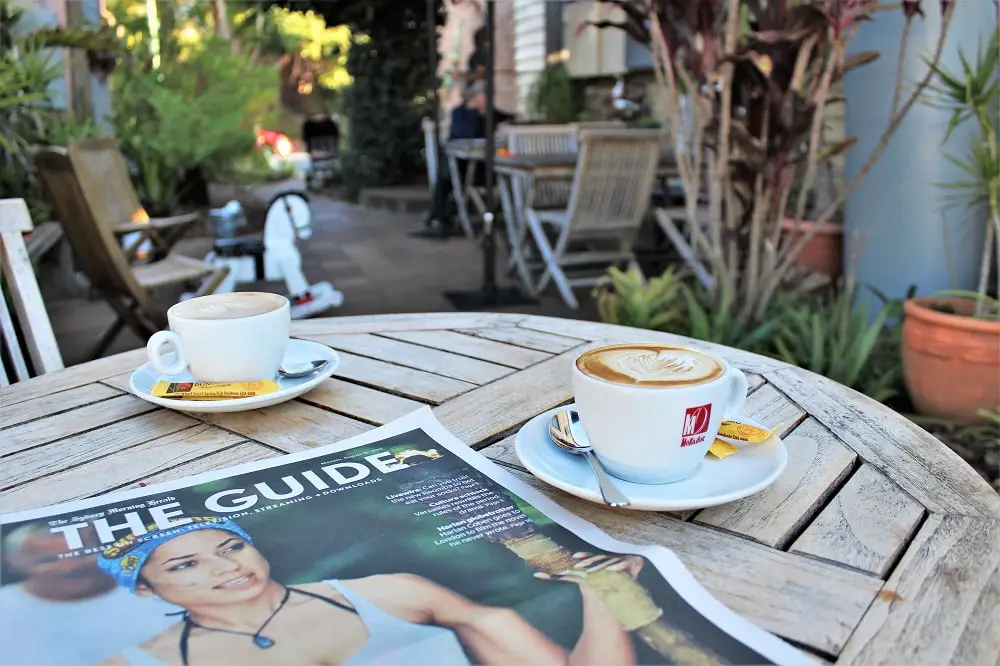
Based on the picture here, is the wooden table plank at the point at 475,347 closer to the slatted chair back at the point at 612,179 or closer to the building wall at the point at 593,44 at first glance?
the slatted chair back at the point at 612,179

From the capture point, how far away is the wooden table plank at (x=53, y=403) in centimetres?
85

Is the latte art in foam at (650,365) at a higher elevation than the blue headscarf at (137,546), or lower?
higher

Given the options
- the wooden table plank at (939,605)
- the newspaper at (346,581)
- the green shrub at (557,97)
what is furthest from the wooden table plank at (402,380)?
the green shrub at (557,97)

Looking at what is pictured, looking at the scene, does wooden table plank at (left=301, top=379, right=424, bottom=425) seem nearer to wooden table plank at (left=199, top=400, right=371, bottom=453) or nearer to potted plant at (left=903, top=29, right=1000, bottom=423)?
wooden table plank at (left=199, top=400, right=371, bottom=453)

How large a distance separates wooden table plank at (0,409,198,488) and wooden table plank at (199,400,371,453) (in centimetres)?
4

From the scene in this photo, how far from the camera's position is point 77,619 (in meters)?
0.49

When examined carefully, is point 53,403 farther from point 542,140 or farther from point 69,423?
point 542,140

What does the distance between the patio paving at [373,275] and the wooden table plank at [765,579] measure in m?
2.88

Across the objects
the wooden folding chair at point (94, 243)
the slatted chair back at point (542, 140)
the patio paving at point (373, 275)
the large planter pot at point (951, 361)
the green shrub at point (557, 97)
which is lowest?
the patio paving at point (373, 275)

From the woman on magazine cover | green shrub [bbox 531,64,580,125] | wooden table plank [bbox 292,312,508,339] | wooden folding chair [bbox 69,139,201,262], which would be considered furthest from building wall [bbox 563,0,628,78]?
the woman on magazine cover

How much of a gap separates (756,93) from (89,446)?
7.00ft

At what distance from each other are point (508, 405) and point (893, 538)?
401 mm

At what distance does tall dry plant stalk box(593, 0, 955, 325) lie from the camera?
208 cm

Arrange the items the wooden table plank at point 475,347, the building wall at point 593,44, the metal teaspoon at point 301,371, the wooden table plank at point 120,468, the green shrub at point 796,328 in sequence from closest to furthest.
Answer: the wooden table plank at point 120,468 < the metal teaspoon at point 301,371 < the wooden table plank at point 475,347 < the green shrub at point 796,328 < the building wall at point 593,44
